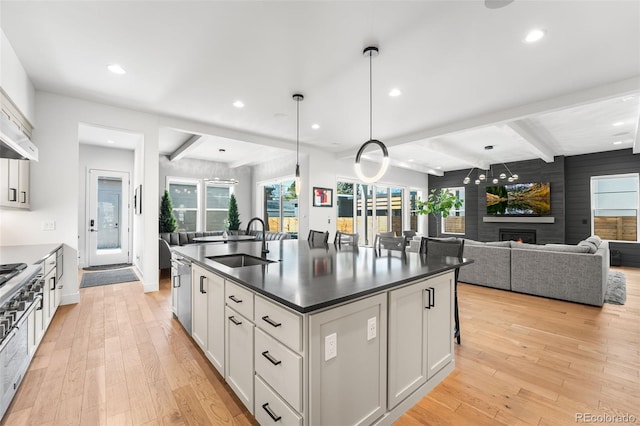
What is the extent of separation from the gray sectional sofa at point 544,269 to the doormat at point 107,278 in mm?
6331

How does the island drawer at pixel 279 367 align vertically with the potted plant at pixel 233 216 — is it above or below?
below

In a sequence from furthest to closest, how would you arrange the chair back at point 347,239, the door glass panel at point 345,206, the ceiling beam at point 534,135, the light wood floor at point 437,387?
the door glass panel at point 345,206, the ceiling beam at point 534,135, the chair back at point 347,239, the light wood floor at point 437,387

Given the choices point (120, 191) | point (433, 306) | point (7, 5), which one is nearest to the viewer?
point (433, 306)

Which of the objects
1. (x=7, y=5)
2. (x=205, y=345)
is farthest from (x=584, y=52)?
(x=7, y=5)

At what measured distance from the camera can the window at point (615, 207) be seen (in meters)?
6.81

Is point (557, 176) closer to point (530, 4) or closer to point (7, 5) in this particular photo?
point (530, 4)

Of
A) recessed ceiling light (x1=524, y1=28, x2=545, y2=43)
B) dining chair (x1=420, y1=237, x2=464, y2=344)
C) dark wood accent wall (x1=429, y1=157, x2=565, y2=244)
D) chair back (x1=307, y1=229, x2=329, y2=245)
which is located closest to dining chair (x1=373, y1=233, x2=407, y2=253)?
dining chair (x1=420, y1=237, x2=464, y2=344)

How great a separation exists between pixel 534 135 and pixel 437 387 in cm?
568

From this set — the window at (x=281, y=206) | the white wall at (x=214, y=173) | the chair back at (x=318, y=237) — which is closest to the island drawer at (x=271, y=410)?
the chair back at (x=318, y=237)

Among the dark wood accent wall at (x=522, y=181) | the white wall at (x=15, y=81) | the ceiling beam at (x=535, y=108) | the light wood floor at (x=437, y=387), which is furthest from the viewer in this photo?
the dark wood accent wall at (x=522, y=181)

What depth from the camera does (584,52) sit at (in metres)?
2.76

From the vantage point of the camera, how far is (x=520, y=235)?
26.8 ft

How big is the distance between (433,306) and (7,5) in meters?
3.96

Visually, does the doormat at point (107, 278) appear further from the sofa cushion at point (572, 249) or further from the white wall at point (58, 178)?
the sofa cushion at point (572, 249)
